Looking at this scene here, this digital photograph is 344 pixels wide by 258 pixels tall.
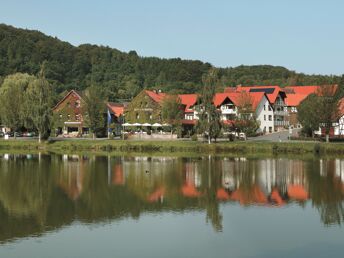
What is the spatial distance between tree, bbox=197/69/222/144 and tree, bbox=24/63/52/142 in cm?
1685

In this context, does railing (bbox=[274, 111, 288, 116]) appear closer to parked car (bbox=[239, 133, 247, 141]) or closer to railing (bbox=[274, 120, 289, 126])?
railing (bbox=[274, 120, 289, 126])

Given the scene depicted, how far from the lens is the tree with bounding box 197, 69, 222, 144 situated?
53031 millimetres

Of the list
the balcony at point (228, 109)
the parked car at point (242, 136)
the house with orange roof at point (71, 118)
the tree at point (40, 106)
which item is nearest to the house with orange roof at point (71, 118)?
the house with orange roof at point (71, 118)

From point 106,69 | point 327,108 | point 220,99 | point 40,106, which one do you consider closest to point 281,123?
point 220,99

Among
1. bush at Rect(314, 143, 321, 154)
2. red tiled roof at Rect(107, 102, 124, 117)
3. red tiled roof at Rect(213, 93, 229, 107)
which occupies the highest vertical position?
red tiled roof at Rect(213, 93, 229, 107)

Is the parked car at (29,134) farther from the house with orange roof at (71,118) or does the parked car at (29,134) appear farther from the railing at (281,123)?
the railing at (281,123)

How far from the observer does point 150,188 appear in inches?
1090

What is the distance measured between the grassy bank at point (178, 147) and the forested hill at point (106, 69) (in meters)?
57.2

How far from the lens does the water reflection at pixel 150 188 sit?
67.8 feet

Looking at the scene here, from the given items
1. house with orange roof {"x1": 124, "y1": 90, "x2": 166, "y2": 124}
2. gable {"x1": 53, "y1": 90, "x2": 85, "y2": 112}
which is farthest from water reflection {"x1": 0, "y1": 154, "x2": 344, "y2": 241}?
gable {"x1": 53, "y1": 90, "x2": 85, "y2": 112}

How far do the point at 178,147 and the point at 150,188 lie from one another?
2454cm

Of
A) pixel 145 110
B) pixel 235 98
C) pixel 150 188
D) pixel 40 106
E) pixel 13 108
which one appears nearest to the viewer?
pixel 150 188

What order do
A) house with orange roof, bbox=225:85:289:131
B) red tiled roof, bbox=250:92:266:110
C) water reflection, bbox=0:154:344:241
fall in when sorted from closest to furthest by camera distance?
water reflection, bbox=0:154:344:241 → red tiled roof, bbox=250:92:266:110 → house with orange roof, bbox=225:85:289:131

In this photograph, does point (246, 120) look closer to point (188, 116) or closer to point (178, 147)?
point (178, 147)
